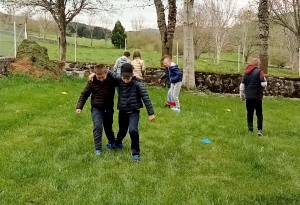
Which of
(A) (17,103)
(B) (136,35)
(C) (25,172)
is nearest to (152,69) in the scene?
(A) (17,103)

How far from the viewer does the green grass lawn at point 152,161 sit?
17.6 ft

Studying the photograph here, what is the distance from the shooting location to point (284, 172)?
6.56 m

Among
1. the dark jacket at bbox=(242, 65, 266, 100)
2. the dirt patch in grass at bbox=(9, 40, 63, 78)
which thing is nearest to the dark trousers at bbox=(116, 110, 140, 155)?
the dark jacket at bbox=(242, 65, 266, 100)

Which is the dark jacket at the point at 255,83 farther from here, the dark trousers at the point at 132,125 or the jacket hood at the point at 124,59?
the jacket hood at the point at 124,59

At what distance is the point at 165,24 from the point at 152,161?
14.3m

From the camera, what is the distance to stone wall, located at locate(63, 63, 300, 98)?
17281 millimetres

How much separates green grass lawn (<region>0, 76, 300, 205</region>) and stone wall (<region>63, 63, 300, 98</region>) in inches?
224

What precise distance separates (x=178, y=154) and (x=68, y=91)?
25.8 feet

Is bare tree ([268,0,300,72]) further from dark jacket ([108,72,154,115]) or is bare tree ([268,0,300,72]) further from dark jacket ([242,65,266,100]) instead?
dark jacket ([108,72,154,115])

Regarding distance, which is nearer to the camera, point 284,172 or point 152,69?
point 284,172

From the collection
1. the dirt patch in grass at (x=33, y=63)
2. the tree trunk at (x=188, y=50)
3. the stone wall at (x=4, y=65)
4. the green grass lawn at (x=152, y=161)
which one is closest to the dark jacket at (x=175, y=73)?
the green grass lawn at (x=152, y=161)

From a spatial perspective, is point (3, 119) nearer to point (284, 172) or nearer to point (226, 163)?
point (226, 163)

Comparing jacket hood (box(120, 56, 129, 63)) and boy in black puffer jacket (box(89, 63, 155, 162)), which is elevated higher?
jacket hood (box(120, 56, 129, 63))

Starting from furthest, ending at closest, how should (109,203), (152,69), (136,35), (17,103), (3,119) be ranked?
(136,35), (152,69), (17,103), (3,119), (109,203)
